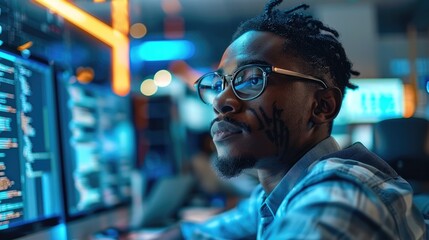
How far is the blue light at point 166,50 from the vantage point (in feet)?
20.3

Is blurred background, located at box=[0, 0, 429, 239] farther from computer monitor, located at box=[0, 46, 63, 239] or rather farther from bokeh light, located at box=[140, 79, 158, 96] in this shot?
bokeh light, located at box=[140, 79, 158, 96]

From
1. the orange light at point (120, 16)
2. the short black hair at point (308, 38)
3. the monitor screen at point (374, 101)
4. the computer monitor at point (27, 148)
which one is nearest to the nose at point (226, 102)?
the short black hair at point (308, 38)

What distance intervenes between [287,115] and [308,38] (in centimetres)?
18

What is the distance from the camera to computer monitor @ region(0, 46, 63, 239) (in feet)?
3.55

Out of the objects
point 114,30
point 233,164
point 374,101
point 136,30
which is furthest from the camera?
point 374,101

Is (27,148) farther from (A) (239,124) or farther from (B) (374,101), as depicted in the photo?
(B) (374,101)

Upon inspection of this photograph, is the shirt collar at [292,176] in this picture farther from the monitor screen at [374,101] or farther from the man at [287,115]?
the monitor screen at [374,101]

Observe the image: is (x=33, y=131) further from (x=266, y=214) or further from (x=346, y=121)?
(x=346, y=121)

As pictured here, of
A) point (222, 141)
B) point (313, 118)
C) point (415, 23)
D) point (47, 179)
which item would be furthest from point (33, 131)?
point (415, 23)

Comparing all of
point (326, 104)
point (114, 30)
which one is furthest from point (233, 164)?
point (114, 30)

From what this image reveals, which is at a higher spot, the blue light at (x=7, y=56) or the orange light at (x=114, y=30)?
the orange light at (x=114, y=30)

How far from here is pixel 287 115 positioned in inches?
39.6

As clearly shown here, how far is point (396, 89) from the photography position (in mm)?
4230

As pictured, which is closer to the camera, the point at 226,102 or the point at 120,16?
the point at 226,102
